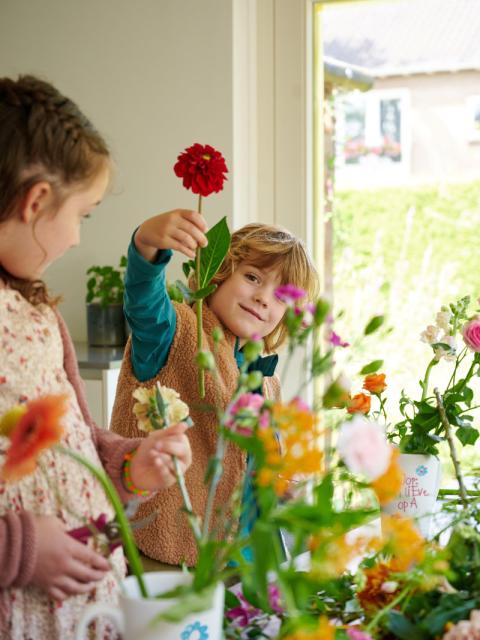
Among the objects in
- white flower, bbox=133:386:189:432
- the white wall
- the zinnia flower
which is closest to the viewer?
white flower, bbox=133:386:189:432

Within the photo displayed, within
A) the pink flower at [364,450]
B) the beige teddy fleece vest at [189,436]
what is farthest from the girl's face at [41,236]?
the beige teddy fleece vest at [189,436]

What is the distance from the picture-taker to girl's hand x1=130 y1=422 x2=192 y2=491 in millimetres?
837

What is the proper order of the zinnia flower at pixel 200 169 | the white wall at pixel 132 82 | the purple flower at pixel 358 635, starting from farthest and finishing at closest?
1. the white wall at pixel 132 82
2. the zinnia flower at pixel 200 169
3. the purple flower at pixel 358 635

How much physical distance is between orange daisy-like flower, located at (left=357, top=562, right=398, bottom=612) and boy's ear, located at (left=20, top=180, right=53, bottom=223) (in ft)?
1.58

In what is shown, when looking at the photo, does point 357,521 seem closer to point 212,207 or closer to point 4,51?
point 212,207

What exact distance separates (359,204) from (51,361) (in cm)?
182

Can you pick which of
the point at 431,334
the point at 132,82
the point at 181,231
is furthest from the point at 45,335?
the point at 132,82

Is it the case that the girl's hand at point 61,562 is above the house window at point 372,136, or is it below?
below

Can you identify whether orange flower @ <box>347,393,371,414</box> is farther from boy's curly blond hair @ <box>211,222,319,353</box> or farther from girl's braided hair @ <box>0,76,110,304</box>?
girl's braided hair @ <box>0,76,110,304</box>

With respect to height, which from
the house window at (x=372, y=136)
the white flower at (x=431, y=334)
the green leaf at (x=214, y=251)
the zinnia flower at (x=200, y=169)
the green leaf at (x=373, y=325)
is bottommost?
the white flower at (x=431, y=334)

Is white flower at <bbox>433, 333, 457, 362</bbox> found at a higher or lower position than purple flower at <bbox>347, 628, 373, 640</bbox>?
higher

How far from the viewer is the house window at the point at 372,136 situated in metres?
2.57

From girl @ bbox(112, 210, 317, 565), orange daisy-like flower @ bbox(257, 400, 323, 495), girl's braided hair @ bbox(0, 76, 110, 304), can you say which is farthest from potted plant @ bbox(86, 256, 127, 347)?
orange daisy-like flower @ bbox(257, 400, 323, 495)

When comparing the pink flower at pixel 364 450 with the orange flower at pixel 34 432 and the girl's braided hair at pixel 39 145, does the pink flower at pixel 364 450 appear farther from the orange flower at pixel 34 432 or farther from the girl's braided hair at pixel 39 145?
the girl's braided hair at pixel 39 145
